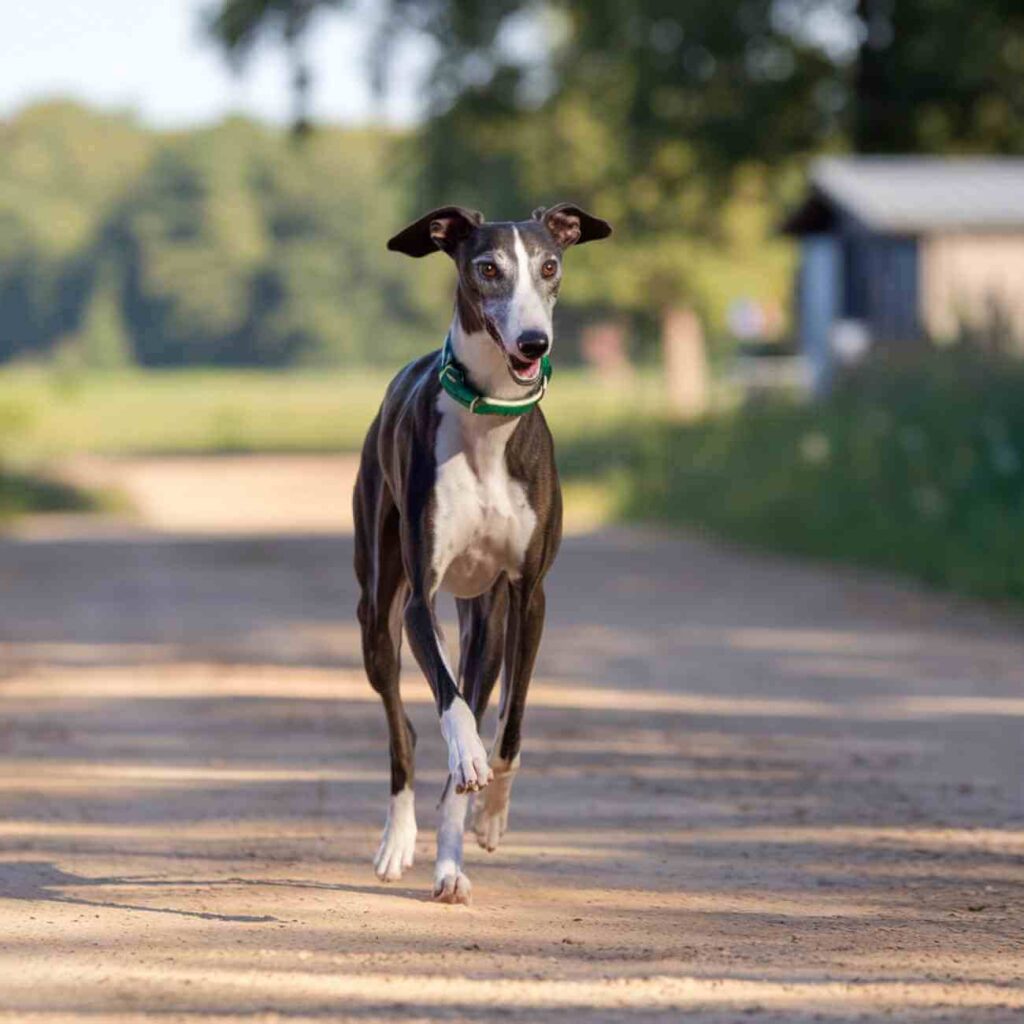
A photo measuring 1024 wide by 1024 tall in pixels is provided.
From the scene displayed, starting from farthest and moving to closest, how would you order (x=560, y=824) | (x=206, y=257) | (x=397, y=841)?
1. (x=206, y=257)
2. (x=560, y=824)
3. (x=397, y=841)

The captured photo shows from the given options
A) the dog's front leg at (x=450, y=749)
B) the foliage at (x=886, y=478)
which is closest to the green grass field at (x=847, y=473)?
the foliage at (x=886, y=478)

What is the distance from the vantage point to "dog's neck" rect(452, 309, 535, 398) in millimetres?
6707

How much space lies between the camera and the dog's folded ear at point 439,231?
22.3 ft

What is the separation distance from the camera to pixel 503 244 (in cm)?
658

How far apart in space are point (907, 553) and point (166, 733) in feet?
31.6

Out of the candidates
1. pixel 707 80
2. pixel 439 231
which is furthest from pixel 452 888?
Answer: pixel 707 80

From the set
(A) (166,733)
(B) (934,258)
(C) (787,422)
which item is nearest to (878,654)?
(A) (166,733)

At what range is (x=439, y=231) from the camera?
270 inches

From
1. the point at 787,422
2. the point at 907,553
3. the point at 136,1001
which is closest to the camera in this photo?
the point at 136,1001

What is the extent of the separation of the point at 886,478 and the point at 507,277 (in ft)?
51.0

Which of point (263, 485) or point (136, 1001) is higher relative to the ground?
point (136, 1001)

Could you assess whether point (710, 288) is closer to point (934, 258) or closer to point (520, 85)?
point (520, 85)

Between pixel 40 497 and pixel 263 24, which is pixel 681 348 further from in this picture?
pixel 40 497

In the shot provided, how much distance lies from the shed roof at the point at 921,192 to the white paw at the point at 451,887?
2945 cm
